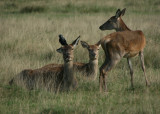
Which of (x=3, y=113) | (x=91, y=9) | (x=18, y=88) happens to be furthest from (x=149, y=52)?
(x=91, y=9)

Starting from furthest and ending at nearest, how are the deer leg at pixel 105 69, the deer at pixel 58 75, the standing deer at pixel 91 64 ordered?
the standing deer at pixel 91 64
the deer at pixel 58 75
the deer leg at pixel 105 69

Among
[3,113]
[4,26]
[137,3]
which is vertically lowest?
[3,113]

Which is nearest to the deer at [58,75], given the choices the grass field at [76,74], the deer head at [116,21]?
the grass field at [76,74]

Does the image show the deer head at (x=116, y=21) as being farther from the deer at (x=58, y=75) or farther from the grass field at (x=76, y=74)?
the deer at (x=58, y=75)

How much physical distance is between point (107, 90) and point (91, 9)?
16.4m

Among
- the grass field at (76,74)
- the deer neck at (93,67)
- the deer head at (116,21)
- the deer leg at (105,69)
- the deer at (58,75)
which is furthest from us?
the deer head at (116,21)

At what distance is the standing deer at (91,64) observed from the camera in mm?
8412

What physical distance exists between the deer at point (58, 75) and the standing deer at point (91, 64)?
1.84 ft

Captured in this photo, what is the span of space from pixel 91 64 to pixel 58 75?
2.99 feet

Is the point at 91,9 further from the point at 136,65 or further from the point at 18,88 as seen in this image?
the point at 18,88

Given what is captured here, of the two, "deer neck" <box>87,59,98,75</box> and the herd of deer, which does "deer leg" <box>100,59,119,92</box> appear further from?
"deer neck" <box>87,59,98,75</box>

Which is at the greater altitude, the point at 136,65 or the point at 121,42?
the point at 121,42

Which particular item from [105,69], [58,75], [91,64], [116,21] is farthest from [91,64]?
[116,21]

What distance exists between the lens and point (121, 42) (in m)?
7.53
